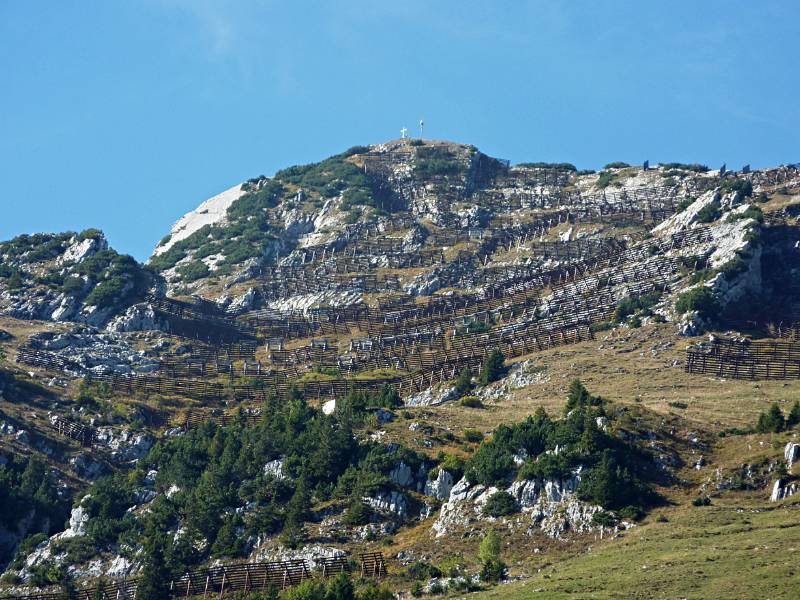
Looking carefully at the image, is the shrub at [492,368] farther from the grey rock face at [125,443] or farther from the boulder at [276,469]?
the grey rock face at [125,443]

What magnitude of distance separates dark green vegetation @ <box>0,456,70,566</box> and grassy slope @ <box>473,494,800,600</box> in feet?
185

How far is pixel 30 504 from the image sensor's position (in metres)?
129

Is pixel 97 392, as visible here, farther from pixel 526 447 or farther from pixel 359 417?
pixel 526 447

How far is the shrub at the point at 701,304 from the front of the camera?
157375mm

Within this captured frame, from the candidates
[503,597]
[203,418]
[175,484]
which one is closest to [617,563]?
[503,597]

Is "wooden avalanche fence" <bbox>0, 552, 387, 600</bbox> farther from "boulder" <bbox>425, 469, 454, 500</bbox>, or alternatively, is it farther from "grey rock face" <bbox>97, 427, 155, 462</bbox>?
"grey rock face" <bbox>97, 427, 155, 462</bbox>

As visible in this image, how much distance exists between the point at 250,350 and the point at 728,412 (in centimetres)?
7862

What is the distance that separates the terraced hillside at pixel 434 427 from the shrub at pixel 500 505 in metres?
0.67

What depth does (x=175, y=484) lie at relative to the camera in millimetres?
130250

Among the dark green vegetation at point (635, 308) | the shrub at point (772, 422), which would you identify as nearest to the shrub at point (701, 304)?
the dark green vegetation at point (635, 308)

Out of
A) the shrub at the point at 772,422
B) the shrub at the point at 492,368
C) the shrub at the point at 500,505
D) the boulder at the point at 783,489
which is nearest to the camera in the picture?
the boulder at the point at 783,489

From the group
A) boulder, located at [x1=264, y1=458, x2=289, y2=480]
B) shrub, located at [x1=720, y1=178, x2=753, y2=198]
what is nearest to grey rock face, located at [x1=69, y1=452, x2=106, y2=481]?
boulder, located at [x1=264, y1=458, x2=289, y2=480]

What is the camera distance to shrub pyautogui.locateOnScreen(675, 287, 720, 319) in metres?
157

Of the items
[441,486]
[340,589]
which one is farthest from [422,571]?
[441,486]
